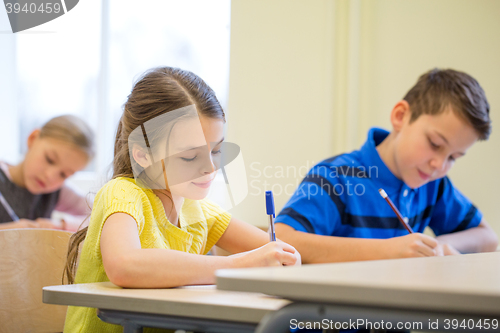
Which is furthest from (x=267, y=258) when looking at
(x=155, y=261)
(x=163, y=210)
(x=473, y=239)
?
→ (x=473, y=239)

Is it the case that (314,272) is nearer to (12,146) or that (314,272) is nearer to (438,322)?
(438,322)

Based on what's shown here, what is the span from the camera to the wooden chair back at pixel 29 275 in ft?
3.05

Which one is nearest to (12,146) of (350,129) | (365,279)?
(350,129)

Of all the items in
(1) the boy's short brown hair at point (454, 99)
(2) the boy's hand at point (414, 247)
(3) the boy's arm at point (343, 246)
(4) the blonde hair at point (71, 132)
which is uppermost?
(1) the boy's short brown hair at point (454, 99)

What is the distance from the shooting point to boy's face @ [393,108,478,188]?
1.22 meters

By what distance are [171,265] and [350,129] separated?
4.25 feet

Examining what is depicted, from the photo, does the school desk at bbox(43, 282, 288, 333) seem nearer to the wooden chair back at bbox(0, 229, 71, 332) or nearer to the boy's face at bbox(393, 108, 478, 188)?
the wooden chair back at bbox(0, 229, 71, 332)

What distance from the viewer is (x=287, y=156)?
1786 millimetres

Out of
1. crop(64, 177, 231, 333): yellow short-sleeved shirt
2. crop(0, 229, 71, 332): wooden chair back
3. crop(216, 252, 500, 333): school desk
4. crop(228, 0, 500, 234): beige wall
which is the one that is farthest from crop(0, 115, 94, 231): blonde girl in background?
crop(216, 252, 500, 333): school desk

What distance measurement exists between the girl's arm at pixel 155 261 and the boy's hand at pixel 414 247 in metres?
0.39

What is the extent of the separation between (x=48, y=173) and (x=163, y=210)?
134cm

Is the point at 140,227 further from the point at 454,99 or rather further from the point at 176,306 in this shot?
the point at 454,99

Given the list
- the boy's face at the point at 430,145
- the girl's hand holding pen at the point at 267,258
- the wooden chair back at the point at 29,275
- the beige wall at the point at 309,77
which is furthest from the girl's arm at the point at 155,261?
the beige wall at the point at 309,77

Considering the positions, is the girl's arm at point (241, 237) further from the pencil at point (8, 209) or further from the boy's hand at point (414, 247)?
the pencil at point (8, 209)
